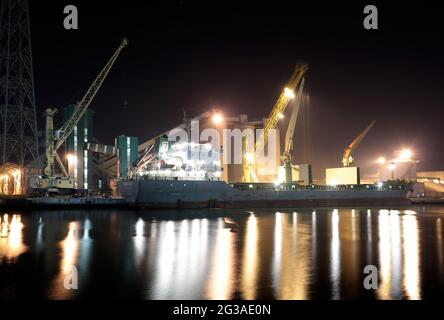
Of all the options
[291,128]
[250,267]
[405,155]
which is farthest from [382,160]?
[250,267]

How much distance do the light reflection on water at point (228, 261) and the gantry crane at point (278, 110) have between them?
33.5m

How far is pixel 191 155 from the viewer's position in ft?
147

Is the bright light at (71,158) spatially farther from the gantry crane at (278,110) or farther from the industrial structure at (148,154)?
the gantry crane at (278,110)

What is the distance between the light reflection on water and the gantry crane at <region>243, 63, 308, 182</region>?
33.5 meters

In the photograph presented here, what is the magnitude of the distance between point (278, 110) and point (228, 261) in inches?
1788

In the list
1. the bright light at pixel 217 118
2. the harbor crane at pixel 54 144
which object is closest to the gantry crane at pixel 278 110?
the bright light at pixel 217 118

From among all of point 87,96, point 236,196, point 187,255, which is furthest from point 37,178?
point 187,255

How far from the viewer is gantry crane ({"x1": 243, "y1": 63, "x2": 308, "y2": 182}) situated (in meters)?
55.6

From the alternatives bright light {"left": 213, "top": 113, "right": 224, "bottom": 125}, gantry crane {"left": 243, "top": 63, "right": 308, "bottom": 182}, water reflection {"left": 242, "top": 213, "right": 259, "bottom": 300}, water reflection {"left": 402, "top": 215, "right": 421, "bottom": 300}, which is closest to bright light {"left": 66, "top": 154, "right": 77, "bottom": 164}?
bright light {"left": 213, "top": 113, "right": 224, "bottom": 125}

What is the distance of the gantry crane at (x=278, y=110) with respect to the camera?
182 ft

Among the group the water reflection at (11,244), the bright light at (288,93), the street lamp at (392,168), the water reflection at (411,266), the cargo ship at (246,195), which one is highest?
the bright light at (288,93)

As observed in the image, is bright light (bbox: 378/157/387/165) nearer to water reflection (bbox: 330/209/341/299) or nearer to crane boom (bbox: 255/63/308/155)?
crane boom (bbox: 255/63/308/155)

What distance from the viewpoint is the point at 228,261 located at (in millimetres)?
14297

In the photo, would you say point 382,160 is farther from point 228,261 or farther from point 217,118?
point 228,261
